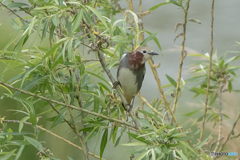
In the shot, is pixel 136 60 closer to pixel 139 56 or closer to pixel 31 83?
pixel 139 56

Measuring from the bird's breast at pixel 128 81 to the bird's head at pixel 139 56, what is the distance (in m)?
0.03

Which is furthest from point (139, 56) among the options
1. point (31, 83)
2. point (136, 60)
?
point (31, 83)

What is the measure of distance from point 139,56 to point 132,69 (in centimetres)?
7

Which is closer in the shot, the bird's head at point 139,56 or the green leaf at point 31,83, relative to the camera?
the green leaf at point 31,83

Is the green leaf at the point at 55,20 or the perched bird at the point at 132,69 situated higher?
the green leaf at the point at 55,20

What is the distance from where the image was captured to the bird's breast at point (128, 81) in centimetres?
98

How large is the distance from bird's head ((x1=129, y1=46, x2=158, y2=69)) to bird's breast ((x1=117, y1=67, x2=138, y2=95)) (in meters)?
0.03

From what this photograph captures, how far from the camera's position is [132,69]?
972 millimetres

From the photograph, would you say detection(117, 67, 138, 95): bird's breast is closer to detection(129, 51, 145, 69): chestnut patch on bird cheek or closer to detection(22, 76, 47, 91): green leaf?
detection(129, 51, 145, 69): chestnut patch on bird cheek

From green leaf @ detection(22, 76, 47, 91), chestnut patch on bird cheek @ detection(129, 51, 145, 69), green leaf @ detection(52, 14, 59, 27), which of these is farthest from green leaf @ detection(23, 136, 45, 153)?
chestnut patch on bird cheek @ detection(129, 51, 145, 69)

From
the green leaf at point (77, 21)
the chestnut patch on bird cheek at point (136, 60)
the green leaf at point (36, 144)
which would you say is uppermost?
the green leaf at point (77, 21)

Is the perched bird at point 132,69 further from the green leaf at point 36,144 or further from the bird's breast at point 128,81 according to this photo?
the green leaf at point 36,144

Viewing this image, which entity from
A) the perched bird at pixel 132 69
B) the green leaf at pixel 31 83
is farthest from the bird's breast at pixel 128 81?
the green leaf at pixel 31 83

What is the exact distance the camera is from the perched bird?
91 centimetres
